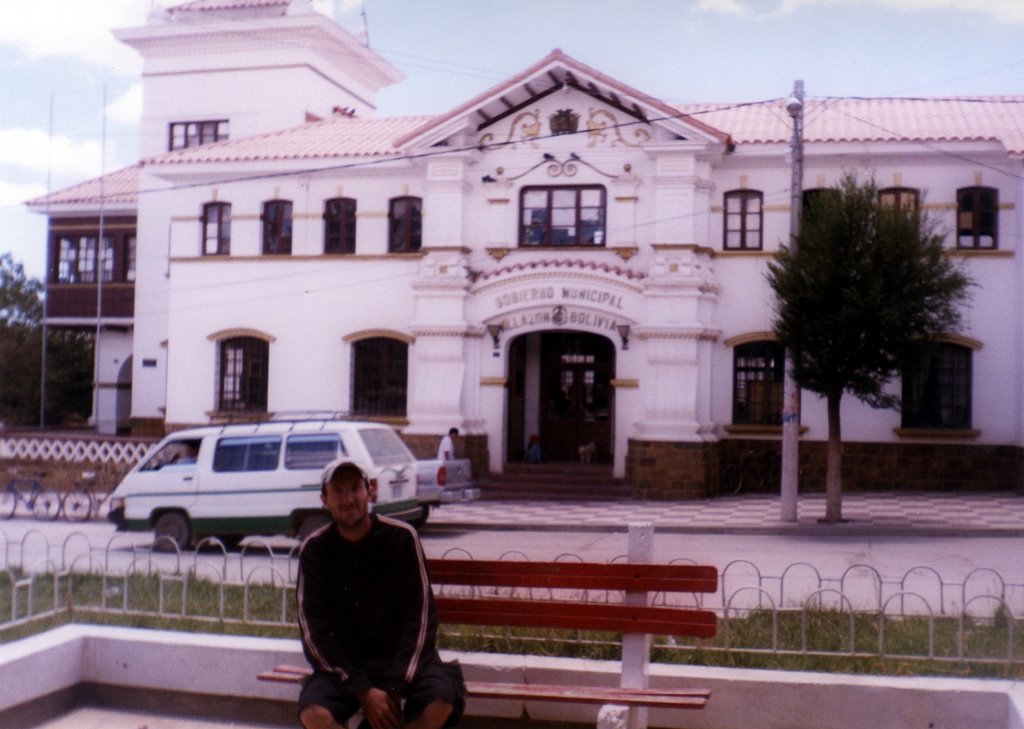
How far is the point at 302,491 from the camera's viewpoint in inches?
572

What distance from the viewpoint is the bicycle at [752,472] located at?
22.2m

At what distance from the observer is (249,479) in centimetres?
1482

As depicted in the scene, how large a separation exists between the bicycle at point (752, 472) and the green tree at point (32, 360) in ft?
47.2

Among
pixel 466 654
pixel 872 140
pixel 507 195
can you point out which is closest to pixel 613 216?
pixel 507 195

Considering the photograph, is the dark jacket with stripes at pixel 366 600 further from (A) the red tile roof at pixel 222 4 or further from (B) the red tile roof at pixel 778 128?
(A) the red tile roof at pixel 222 4

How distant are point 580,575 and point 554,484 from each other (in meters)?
16.2

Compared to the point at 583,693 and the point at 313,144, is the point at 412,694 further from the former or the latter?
Result: the point at 313,144

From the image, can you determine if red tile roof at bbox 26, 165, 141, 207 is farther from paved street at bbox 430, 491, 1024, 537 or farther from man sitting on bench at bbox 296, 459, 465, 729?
man sitting on bench at bbox 296, 459, 465, 729

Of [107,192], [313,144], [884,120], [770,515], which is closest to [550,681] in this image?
[770,515]

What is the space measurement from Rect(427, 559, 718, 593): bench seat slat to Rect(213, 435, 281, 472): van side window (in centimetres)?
938

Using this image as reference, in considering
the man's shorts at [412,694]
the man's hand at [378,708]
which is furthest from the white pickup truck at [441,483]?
the man's hand at [378,708]

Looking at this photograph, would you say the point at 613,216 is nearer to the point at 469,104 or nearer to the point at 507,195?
the point at 507,195

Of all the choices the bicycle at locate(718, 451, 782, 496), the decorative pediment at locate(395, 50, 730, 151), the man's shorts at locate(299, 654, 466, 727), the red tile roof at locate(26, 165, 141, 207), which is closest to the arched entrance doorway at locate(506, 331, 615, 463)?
the bicycle at locate(718, 451, 782, 496)

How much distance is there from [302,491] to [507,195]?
398 inches
